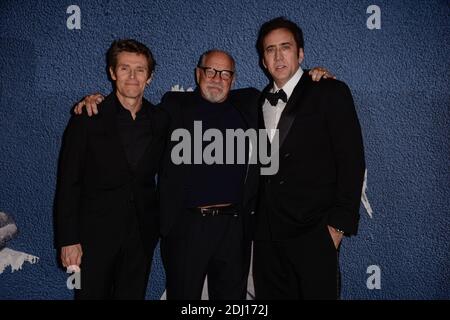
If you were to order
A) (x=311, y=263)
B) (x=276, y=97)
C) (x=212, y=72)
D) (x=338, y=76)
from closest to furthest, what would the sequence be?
(x=311, y=263) → (x=276, y=97) → (x=212, y=72) → (x=338, y=76)

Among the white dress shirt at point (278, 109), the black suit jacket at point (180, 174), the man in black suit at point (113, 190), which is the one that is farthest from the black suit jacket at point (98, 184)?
the white dress shirt at point (278, 109)

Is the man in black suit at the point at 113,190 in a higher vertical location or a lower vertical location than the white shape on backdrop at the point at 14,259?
higher

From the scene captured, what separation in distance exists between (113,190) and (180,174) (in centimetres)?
43

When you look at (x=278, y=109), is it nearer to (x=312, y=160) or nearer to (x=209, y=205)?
(x=312, y=160)

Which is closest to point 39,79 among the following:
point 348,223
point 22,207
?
point 22,207

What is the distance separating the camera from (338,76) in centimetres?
279

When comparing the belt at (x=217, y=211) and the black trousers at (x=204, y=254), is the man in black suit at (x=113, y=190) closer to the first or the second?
the black trousers at (x=204, y=254)

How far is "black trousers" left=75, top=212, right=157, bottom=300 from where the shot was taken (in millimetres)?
1998

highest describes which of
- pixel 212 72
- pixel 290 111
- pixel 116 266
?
pixel 212 72

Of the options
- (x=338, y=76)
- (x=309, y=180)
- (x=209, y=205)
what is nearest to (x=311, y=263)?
(x=309, y=180)

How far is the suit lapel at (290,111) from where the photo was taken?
2.04 meters

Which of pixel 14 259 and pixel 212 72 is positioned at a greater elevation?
pixel 212 72

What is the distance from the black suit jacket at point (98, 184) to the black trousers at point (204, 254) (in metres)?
0.24

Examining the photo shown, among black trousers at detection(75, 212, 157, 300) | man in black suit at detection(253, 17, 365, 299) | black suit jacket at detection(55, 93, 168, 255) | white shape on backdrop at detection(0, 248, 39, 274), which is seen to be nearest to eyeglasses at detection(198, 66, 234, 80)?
man in black suit at detection(253, 17, 365, 299)
